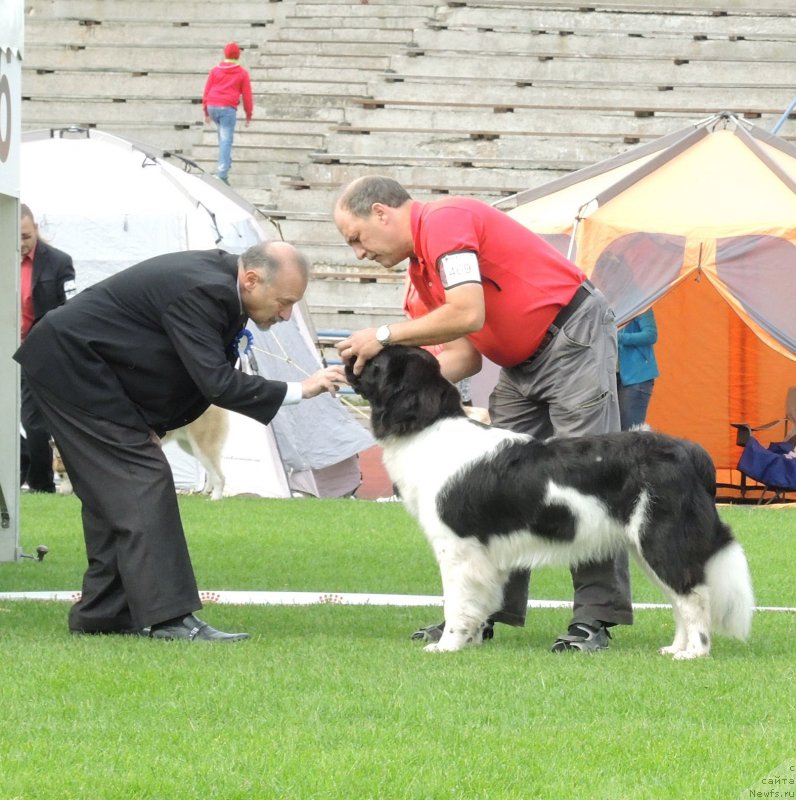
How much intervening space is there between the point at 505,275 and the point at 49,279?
191 inches

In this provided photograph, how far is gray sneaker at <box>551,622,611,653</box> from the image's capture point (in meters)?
5.48

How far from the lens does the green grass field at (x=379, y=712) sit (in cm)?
357

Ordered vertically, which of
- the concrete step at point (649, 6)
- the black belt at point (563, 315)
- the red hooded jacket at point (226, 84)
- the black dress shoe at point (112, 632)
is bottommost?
the black dress shoe at point (112, 632)

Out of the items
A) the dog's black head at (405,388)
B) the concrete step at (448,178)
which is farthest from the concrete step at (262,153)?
the dog's black head at (405,388)

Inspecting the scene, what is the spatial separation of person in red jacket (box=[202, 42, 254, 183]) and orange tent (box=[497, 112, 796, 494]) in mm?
8137

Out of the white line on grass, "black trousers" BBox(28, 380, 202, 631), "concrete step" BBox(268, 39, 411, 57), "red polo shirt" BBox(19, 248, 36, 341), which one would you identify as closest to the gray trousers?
the white line on grass

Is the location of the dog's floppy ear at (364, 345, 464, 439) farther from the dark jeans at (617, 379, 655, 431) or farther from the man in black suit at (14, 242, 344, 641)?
the dark jeans at (617, 379, 655, 431)

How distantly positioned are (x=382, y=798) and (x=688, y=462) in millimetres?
2194

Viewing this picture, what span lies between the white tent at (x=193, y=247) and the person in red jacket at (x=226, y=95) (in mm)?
7926

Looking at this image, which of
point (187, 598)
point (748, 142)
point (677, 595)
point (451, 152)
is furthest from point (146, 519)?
point (451, 152)

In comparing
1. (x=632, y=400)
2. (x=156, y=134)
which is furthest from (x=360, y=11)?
(x=632, y=400)

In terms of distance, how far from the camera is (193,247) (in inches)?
486

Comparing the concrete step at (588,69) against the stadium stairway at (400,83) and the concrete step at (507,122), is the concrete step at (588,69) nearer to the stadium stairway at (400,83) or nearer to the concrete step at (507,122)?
the stadium stairway at (400,83)

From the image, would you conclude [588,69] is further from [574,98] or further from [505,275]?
[505,275]
